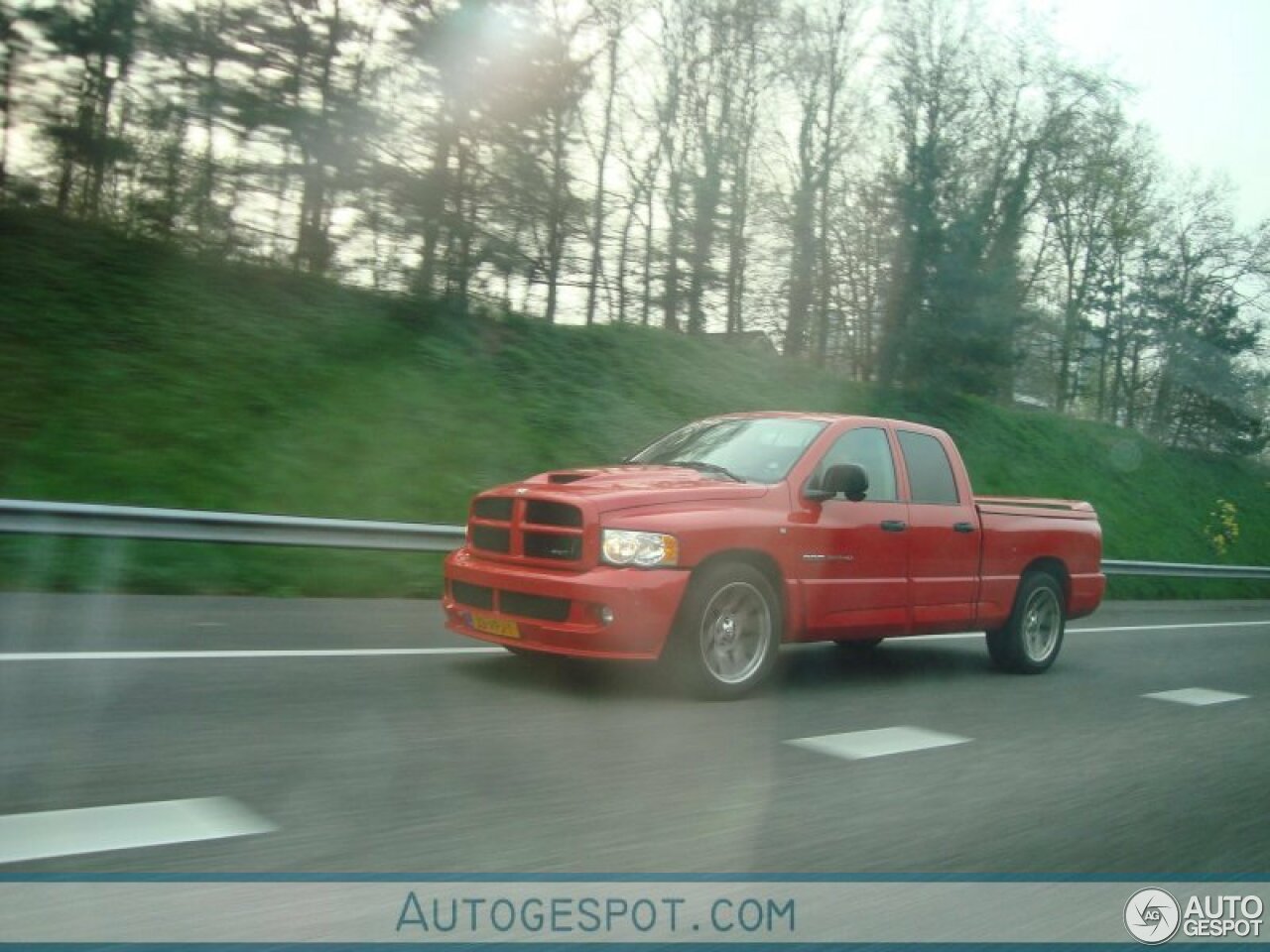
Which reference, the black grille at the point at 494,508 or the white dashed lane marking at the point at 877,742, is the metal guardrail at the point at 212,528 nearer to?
the black grille at the point at 494,508

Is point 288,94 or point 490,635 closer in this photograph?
point 490,635

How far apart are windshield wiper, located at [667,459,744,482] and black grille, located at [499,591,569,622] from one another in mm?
1561

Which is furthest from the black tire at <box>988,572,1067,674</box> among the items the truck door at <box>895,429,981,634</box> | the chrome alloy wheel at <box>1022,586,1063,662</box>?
the truck door at <box>895,429,981,634</box>

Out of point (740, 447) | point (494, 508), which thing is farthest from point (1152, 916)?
point (740, 447)

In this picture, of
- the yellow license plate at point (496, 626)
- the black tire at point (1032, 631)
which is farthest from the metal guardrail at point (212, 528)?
the black tire at point (1032, 631)

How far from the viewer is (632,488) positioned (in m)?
7.51

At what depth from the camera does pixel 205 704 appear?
6395 mm

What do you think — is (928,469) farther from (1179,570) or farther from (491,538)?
(1179,570)

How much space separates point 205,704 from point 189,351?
31.7 ft

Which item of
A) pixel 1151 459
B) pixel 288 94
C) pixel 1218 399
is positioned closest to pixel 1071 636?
pixel 288 94

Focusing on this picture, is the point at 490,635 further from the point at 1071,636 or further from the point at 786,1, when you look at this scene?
the point at 786,1

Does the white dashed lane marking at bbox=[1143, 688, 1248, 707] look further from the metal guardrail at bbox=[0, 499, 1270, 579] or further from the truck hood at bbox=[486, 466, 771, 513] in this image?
the metal guardrail at bbox=[0, 499, 1270, 579]

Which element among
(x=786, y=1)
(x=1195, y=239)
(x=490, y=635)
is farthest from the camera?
(x=1195, y=239)

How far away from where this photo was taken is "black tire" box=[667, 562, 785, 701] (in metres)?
7.33
